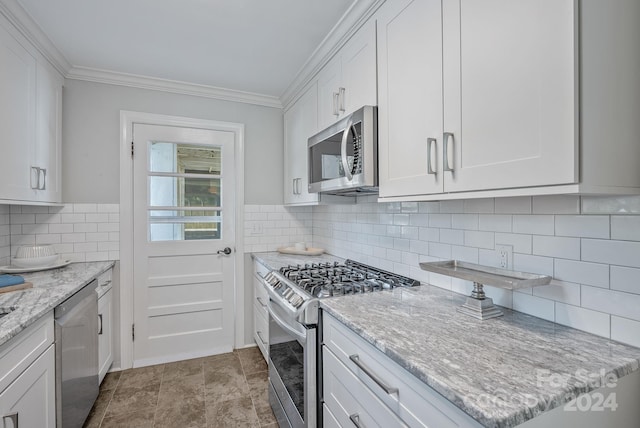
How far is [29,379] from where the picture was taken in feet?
4.24

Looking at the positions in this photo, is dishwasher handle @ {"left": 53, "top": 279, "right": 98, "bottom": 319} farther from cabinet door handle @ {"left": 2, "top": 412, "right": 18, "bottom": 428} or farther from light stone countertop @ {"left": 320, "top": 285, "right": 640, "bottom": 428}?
light stone countertop @ {"left": 320, "top": 285, "right": 640, "bottom": 428}

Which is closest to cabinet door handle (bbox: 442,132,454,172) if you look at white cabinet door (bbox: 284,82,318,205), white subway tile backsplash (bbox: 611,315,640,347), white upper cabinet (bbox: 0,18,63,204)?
white subway tile backsplash (bbox: 611,315,640,347)

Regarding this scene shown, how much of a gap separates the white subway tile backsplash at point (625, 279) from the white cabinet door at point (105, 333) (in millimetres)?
2801

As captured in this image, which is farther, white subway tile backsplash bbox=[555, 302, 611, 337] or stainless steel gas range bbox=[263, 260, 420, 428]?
stainless steel gas range bbox=[263, 260, 420, 428]

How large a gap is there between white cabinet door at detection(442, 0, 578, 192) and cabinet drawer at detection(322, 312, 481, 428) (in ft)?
2.08

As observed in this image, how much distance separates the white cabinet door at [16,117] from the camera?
1647 millimetres

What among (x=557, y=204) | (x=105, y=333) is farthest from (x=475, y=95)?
(x=105, y=333)

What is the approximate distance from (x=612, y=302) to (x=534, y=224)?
0.34 m

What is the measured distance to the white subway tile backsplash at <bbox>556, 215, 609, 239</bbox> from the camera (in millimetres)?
989

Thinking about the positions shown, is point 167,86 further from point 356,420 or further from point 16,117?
point 356,420

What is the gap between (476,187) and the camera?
1036 mm

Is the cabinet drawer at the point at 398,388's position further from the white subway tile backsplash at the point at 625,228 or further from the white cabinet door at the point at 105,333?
the white cabinet door at the point at 105,333

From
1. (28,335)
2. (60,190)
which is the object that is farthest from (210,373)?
(60,190)

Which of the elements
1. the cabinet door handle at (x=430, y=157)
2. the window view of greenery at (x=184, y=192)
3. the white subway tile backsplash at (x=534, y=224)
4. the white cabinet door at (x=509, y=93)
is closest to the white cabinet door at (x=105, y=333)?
the window view of greenery at (x=184, y=192)
